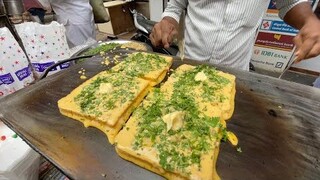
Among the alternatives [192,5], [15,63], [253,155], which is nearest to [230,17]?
[192,5]

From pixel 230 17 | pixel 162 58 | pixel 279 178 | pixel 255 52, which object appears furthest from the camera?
pixel 255 52

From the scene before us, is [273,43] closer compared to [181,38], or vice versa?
[181,38]

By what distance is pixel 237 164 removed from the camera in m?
0.82

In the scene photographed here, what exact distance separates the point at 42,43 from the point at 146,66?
905 millimetres

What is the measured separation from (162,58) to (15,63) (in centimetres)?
108

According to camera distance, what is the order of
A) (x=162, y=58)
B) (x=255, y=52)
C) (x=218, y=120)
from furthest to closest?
(x=255, y=52)
(x=162, y=58)
(x=218, y=120)

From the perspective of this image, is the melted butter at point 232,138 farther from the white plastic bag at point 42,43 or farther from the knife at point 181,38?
Answer: the white plastic bag at point 42,43

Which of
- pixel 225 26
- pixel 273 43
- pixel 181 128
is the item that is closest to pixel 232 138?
pixel 181 128

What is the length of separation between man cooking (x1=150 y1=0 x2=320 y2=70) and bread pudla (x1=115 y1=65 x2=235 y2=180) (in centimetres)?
32

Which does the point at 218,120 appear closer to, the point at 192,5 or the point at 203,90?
the point at 203,90

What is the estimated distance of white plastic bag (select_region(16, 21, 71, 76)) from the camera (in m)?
1.59

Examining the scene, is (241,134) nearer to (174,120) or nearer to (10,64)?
(174,120)

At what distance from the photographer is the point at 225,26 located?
138 centimetres

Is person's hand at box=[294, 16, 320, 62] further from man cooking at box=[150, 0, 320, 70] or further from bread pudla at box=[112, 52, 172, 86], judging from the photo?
bread pudla at box=[112, 52, 172, 86]
